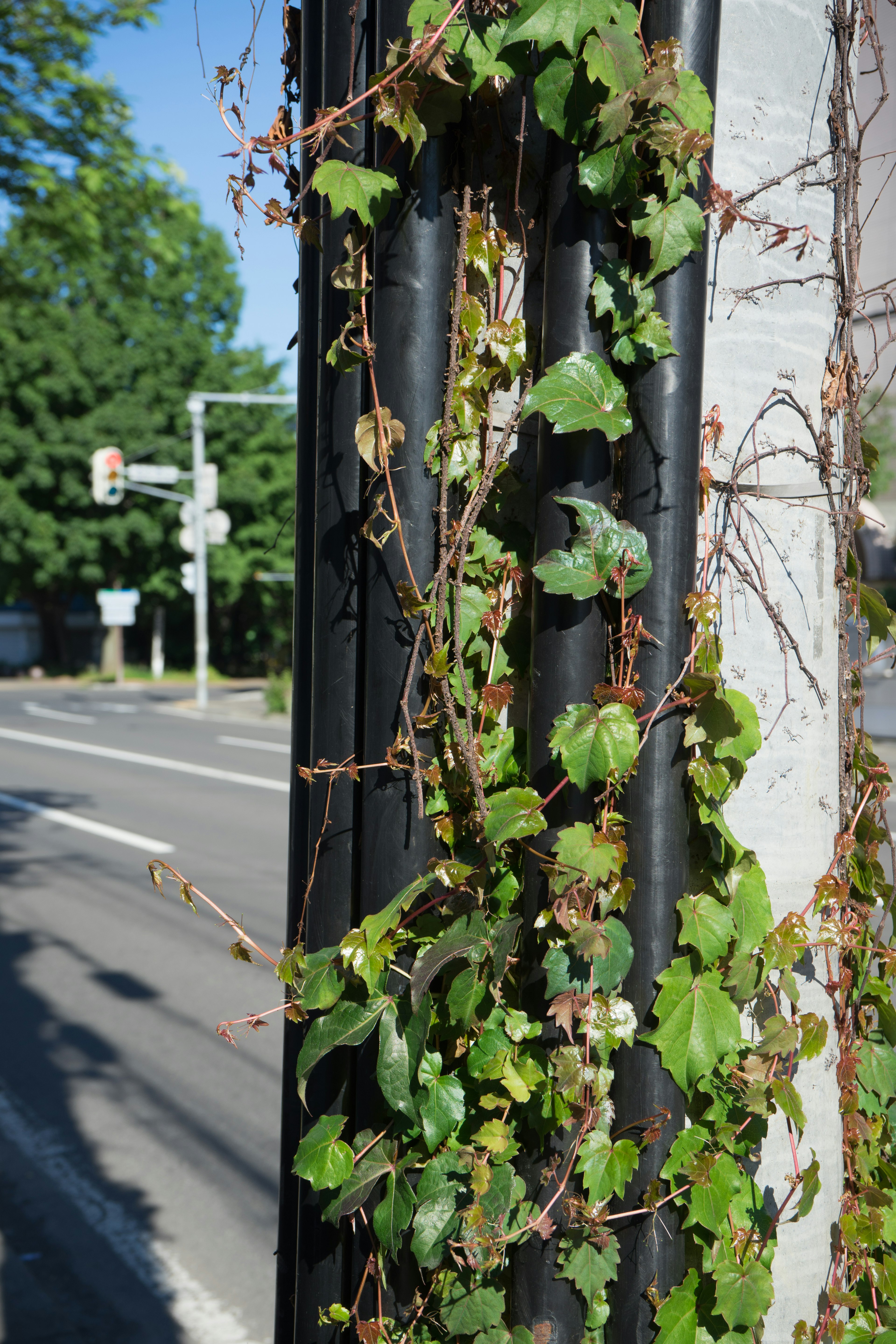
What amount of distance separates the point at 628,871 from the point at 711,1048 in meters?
0.21

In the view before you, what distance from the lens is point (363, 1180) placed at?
1.27m

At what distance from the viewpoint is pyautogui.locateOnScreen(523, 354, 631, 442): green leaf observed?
117 centimetres

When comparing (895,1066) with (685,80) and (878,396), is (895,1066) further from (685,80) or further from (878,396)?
(685,80)

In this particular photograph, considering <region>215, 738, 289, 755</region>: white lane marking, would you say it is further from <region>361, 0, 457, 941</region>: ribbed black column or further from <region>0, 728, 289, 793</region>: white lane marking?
<region>361, 0, 457, 941</region>: ribbed black column

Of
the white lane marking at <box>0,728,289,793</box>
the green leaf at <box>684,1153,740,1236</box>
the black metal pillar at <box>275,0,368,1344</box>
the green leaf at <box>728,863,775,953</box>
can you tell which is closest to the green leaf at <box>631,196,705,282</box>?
the black metal pillar at <box>275,0,368,1344</box>

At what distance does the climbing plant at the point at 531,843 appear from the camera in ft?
3.88

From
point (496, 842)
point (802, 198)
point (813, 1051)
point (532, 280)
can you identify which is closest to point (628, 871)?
point (496, 842)

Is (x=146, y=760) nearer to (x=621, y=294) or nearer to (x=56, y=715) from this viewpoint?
(x=56, y=715)

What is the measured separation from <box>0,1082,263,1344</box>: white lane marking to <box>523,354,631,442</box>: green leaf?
2.82 metres

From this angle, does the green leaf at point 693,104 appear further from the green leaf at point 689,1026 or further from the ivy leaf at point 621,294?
the green leaf at point 689,1026

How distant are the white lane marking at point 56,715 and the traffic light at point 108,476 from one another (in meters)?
4.35

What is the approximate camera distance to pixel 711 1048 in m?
1.23

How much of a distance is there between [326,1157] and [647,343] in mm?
981

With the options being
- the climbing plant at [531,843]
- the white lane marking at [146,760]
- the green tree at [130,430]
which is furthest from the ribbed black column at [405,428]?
the green tree at [130,430]
